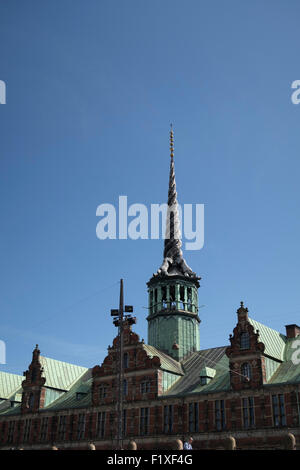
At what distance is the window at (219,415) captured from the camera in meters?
47.4

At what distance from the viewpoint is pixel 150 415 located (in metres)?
52.6

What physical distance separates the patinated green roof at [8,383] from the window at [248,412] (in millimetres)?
42991

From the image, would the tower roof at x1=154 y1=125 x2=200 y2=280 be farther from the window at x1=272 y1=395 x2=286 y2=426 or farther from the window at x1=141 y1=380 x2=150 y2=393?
the window at x1=272 y1=395 x2=286 y2=426

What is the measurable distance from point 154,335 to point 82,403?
12.0 metres

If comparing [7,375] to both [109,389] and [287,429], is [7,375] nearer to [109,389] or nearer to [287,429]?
[109,389]

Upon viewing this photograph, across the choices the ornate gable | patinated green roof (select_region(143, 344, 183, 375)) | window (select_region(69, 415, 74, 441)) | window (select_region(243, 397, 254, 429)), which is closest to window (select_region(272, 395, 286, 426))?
window (select_region(243, 397, 254, 429))

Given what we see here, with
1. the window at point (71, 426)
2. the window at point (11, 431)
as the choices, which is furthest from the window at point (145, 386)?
the window at point (11, 431)

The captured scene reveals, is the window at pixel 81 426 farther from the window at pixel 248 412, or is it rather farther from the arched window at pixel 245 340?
the arched window at pixel 245 340

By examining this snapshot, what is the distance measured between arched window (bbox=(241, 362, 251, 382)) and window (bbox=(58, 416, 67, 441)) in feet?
77.8

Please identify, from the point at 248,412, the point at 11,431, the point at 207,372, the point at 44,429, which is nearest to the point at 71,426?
the point at 44,429

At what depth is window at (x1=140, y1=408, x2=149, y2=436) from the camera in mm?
52050
